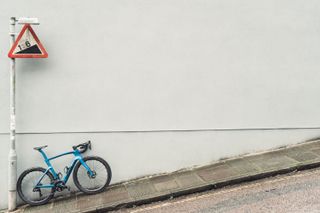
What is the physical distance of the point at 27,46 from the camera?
6.41 metres

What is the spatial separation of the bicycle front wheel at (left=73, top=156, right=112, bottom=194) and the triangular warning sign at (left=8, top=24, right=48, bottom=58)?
226 cm

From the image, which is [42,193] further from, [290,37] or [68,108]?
[290,37]

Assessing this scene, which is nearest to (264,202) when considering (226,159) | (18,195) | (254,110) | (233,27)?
(226,159)

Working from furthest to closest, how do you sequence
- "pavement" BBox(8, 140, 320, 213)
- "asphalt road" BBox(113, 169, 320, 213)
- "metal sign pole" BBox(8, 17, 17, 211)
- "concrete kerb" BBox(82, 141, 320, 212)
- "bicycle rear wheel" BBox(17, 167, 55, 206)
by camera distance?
1. "bicycle rear wheel" BBox(17, 167, 55, 206)
2. "metal sign pole" BBox(8, 17, 17, 211)
3. "pavement" BBox(8, 140, 320, 213)
4. "concrete kerb" BBox(82, 141, 320, 212)
5. "asphalt road" BBox(113, 169, 320, 213)

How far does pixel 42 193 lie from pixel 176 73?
359 cm

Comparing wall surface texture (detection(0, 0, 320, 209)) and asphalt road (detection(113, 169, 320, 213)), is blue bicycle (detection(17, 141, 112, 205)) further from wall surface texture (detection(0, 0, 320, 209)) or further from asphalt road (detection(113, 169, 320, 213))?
asphalt road (detection(113, 169, 320, 213))

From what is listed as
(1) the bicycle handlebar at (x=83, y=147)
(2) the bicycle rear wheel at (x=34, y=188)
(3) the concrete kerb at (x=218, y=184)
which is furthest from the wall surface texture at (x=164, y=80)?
(3) the concrete kerb at (x=218, y=184)

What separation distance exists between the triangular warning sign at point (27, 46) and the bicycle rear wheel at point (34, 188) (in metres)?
2.18

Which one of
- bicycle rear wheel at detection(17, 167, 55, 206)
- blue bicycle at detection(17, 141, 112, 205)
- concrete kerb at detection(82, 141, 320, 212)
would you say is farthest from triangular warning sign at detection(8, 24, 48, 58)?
concrete kerb at detection(82, 141, 320, 212)

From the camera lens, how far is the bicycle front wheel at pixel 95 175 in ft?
22.6

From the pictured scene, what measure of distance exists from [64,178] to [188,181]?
7.96ft

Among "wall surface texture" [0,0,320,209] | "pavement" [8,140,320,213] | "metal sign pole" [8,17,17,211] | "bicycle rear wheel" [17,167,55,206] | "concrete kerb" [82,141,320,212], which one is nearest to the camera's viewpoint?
"concrete kerb" [82,141,320,212]

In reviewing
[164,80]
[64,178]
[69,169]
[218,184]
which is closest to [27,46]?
[69,169]

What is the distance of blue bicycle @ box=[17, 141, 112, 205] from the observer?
22.1 ft
